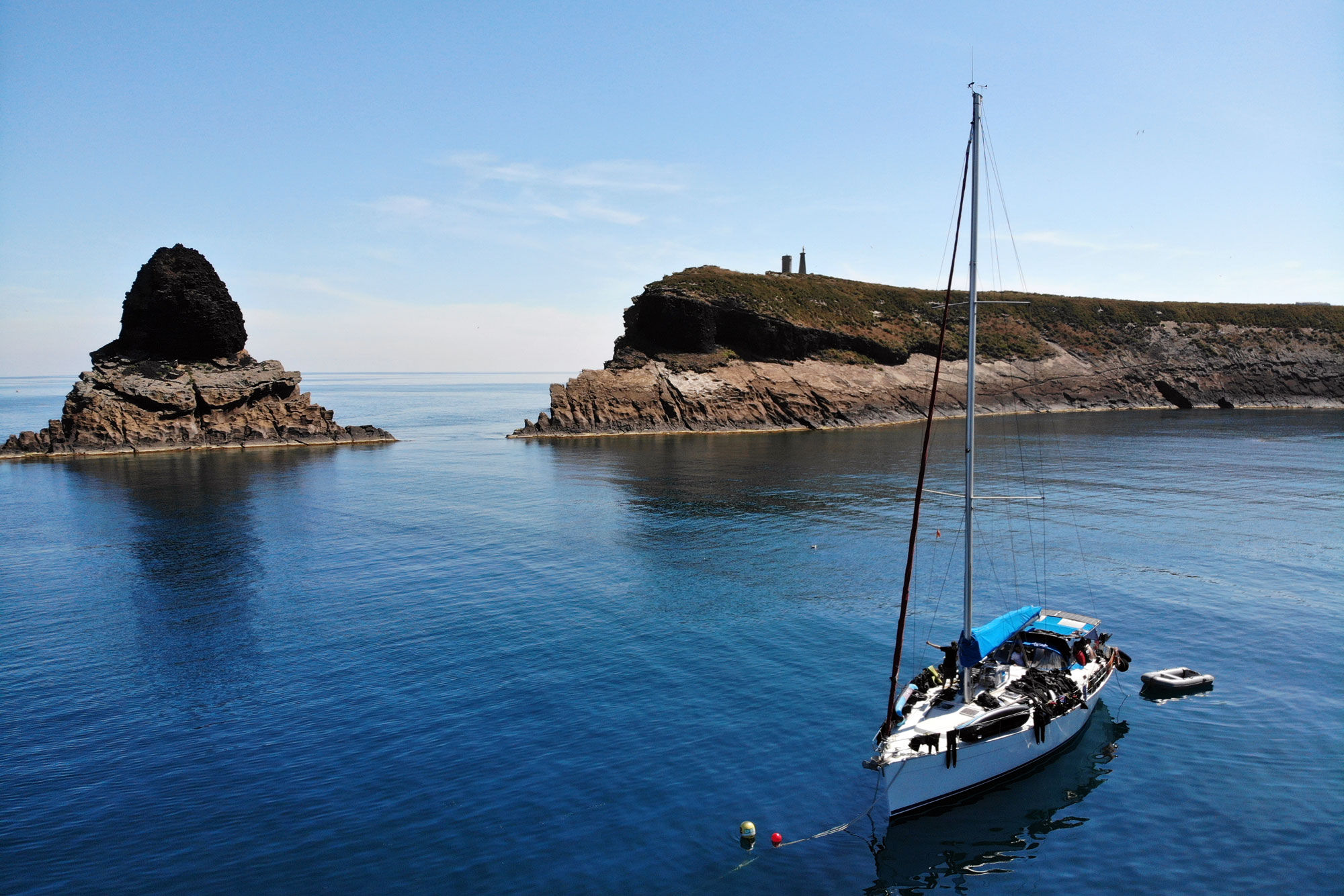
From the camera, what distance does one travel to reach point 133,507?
66.8 metres

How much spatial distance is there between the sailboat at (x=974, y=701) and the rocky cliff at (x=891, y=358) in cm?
9909

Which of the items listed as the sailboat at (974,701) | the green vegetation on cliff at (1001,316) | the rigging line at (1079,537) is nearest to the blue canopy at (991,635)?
the sailboat at (974,701)

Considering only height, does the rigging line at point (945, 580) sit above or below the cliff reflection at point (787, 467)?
below

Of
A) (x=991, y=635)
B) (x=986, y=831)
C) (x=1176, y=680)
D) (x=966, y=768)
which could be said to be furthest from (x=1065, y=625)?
(x=986, y=831)

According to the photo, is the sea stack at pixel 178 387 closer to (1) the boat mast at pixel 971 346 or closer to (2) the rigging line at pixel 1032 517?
(2) the rigging line at pixel 1032 517

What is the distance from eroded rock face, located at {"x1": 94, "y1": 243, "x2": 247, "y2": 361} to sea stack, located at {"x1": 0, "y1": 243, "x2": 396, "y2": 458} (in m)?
0.12

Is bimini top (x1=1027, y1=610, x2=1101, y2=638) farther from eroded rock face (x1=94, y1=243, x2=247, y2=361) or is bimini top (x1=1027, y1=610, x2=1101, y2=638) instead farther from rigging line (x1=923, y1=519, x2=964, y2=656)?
eroded rock face (x1=94, y1=243, x2=247, y2=361)

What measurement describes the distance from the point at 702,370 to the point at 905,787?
11091 cm

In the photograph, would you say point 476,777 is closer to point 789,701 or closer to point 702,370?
point 789,701

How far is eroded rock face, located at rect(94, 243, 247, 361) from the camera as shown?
110 meters

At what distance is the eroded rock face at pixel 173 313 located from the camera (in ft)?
362

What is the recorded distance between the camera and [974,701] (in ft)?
75.4

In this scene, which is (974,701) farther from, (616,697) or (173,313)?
(173,313)

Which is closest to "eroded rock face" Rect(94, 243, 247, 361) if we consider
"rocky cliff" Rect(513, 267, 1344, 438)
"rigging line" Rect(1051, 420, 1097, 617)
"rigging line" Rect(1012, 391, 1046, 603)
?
"rocky cliff" Rect(513, 267, 1344, 438)
